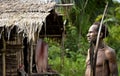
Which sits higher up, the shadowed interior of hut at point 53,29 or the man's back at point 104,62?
the man's back at point 104,62

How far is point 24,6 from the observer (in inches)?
359

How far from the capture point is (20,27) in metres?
8.01

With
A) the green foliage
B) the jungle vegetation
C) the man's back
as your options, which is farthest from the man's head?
the green foliage

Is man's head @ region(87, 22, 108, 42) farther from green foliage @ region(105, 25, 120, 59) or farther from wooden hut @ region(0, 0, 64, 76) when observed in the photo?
green foliage @ region(105, 25, 120, 59)

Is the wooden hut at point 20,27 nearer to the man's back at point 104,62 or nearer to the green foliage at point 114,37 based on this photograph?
the man's back at point 104,62

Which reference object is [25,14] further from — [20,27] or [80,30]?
[80,30]

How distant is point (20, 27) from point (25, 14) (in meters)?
0.74

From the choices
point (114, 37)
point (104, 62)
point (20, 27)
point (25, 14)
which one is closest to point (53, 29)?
point (25, 14)

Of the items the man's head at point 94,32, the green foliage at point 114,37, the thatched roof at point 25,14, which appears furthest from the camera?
the green foliage at point 114,37

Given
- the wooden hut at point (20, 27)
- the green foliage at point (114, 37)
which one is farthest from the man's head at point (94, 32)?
the green foliage at point (114, 37)

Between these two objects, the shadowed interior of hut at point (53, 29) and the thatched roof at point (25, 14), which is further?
the shadowed interior of hut at point (53, 29)

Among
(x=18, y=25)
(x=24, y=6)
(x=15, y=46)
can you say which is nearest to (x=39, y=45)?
(x=15, y=46)

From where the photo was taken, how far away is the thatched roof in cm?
802

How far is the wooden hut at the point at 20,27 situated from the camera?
807cm
